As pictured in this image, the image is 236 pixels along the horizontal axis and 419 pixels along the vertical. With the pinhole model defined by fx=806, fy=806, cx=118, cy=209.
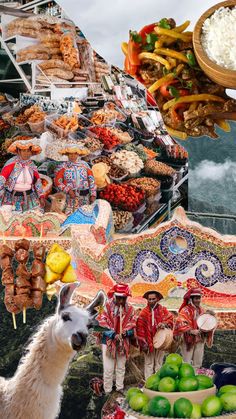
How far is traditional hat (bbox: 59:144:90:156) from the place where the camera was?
4207 millimetres

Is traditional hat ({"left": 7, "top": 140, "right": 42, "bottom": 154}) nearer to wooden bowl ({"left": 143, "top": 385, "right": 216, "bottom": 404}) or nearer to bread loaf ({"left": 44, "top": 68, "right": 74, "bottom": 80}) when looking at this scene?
bread loaf ({"left": 44, "top": 68, "right": 74, "bottom": 80})

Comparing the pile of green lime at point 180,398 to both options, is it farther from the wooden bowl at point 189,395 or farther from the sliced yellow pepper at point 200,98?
the sliced yellow pepper at point 200,98

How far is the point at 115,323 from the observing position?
339 centimetres

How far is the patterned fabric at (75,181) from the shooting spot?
4.18 meters

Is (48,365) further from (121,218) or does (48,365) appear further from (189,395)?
(121,218)

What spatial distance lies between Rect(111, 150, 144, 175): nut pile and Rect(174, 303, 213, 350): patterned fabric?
0.95 m

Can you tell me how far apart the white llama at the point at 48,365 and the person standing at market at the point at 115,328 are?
0.91ft

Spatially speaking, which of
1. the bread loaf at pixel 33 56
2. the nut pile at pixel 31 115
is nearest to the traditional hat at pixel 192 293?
the nut pile at pixel 31 115

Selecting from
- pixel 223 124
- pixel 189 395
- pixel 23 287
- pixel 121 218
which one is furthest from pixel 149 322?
pixel 223 124

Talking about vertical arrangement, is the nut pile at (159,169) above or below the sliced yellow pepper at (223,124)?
below

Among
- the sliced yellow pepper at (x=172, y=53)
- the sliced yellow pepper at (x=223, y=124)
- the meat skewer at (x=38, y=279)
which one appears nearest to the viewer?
the meat skewer at (x=38, y=279)

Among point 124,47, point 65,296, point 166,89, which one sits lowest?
point 65,296

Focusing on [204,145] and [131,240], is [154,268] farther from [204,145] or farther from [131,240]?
[204,145]

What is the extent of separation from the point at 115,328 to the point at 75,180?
3.48 ft
